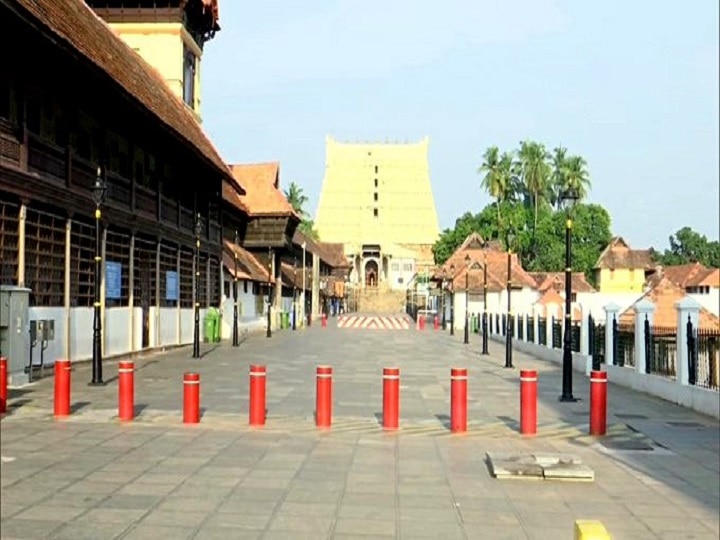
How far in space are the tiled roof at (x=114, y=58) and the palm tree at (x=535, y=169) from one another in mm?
64859

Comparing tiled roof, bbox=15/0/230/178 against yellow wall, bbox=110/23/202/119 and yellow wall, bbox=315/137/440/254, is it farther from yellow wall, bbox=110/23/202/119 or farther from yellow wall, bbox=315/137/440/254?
yellow wall, bbox=315/137/440/254

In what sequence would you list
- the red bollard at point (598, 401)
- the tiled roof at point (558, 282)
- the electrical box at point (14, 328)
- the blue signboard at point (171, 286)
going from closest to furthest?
the red bollard at point (598, 401)
the electrical box at point (14, 328)
the blue signboard at point (171, 286)
the tiled roof at point (558, 282)

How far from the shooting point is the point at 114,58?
2502 cm

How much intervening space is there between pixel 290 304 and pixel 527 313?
31.2 m

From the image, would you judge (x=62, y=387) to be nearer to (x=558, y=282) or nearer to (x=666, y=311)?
(x=666, y=311)

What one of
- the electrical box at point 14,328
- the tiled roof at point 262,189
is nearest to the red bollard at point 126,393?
the electrical box at point 14,328

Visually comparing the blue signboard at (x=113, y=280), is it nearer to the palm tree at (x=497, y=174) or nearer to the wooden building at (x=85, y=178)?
the wooden building at (x=85, y=178)

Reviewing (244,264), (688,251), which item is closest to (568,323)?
(244,264)

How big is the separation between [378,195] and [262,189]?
10164 cm

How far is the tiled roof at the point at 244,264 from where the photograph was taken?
42.9m

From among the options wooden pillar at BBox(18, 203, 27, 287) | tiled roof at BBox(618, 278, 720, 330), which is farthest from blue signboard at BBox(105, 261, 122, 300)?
tiled roof at BBox(618, 278, 720, 330)

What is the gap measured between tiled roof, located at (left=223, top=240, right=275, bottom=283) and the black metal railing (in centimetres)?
2423

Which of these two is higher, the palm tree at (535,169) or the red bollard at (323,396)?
the palm tree at (535,169)

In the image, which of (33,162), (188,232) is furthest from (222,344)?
(33,162)
